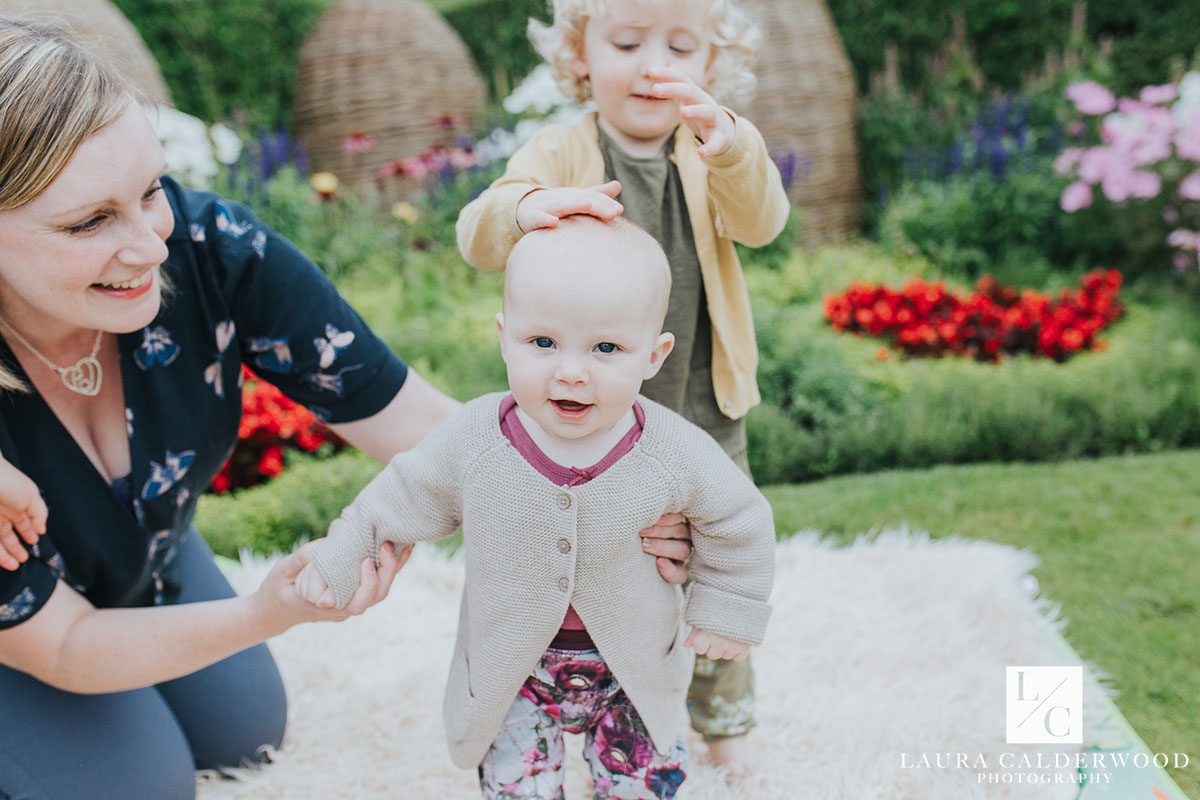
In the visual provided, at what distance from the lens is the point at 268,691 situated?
230cm

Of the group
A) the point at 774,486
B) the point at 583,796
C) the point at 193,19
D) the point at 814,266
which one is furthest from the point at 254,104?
the point at 583,796

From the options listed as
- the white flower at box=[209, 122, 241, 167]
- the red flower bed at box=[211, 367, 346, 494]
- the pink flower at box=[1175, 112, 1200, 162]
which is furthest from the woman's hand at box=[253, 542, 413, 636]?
→ the pink flower at box=[1175, 112, 1200, 162]

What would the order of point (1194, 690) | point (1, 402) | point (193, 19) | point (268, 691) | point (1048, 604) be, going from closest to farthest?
1. point (1, 402)
2. point (268, 691)
3. point (1194, 690)
4. point (1048, 604)
5. point (193, 19)

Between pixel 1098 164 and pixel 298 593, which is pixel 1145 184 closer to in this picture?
pixel 1098 164

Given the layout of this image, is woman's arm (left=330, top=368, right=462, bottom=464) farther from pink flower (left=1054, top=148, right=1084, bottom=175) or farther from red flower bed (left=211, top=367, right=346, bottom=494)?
pink flower (left=1054, top=148, right=1084, bottom=175)

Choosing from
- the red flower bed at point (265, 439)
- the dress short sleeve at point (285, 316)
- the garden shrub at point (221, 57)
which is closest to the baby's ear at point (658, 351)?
the dress short sleeve at point (285, 316)

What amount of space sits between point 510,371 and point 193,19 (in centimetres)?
679

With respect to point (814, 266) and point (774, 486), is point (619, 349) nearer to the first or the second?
point (774, 486)

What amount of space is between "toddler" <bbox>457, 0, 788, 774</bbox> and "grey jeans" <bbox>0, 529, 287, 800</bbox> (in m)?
0.99

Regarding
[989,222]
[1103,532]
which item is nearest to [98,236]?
[1103,532]

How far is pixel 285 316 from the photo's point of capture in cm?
199

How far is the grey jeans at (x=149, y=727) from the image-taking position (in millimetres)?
1868

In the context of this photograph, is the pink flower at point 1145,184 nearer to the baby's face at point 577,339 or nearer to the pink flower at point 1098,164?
the pink flower at point 1098,164

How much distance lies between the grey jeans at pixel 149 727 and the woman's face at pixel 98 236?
2.48 feet
